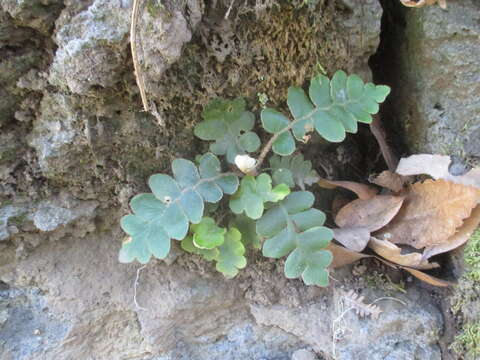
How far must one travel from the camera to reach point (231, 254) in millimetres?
1744

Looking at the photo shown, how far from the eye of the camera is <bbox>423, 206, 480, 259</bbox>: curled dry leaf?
1.72 m

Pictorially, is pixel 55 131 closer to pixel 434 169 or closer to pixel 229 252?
pixel 229 252

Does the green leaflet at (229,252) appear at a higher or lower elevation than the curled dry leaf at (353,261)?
higher

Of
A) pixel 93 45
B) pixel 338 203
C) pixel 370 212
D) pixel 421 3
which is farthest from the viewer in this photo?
pixel 338 203

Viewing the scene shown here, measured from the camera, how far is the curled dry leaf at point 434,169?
1.69 meters

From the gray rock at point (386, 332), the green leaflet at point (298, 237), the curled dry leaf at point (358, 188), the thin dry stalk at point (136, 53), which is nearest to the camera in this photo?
the thin dry stalk at point (136, 53)

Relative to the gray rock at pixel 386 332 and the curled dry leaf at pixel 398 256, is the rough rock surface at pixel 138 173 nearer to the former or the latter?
the gray rock at pixel 386 332

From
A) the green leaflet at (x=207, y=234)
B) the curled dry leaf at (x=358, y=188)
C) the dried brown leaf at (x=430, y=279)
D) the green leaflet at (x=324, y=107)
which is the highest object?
the green leaflet at (x=324, y=107)

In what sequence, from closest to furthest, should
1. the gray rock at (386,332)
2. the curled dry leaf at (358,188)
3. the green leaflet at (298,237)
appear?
the green leaflet at (298,237), the gray rock at (386,332), the curled dry leaf at (358,188)

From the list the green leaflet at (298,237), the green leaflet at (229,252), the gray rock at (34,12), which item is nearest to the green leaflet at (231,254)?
the green leaflet at (229,252)

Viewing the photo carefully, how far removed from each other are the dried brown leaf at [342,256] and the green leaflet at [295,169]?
29 cm

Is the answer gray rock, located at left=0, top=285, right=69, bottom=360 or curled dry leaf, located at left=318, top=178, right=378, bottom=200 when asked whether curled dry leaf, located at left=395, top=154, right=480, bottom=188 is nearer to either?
curled dry leaf, located at left=318, top=178, right=378, bottom=200

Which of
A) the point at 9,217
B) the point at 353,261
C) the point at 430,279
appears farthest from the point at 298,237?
the point at 9,217

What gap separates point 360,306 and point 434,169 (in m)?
0.66
